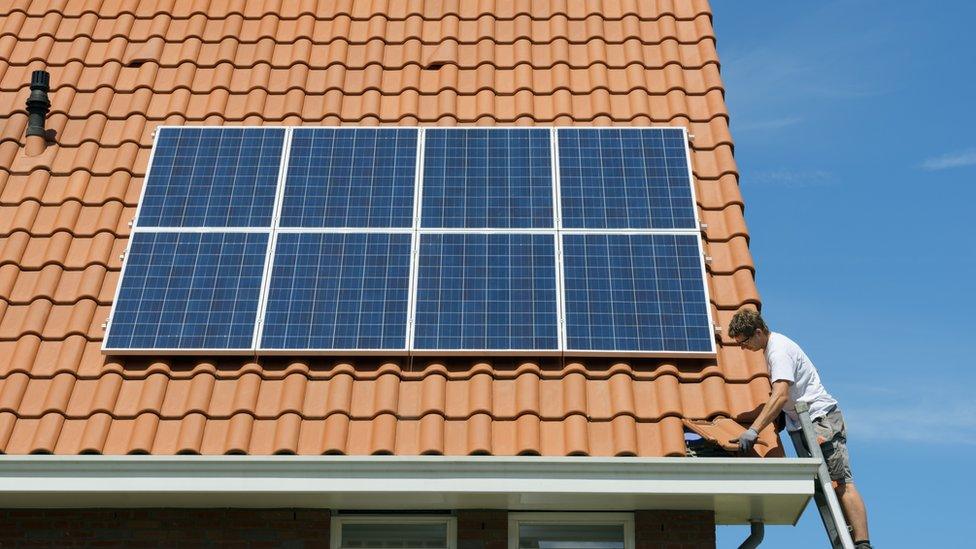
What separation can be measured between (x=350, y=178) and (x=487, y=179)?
1.16m

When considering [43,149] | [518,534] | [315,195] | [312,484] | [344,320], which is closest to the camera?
[312,484]

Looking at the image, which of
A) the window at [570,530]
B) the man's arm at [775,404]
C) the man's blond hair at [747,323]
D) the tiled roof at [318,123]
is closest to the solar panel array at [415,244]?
the tiled roof at [318,123]

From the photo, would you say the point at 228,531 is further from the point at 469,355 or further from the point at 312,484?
the point at 469,355

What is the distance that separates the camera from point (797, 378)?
907 cm

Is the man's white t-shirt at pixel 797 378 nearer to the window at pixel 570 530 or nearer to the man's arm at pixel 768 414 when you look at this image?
the man's arm at pixel 768 414

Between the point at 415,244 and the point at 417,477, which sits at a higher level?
the point at 415,244

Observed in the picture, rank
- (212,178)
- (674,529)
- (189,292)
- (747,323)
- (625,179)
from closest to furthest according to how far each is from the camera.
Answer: (674,529)
(747,323)
(189,292)
(625,179)
(212,178)

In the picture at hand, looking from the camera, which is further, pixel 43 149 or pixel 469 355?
pixel 43 149

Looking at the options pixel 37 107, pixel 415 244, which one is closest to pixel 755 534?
pixel 415 244

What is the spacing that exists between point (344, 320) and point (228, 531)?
178 cm

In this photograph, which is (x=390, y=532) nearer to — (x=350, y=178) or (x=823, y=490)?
(x=823, y=490)

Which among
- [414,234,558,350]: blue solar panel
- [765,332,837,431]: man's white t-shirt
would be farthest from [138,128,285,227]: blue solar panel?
[765,332,837,431]: man's white t-shirt

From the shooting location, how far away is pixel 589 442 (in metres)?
Result: 9.05

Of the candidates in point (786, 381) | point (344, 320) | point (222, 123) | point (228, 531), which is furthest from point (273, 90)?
point (786, 381)
